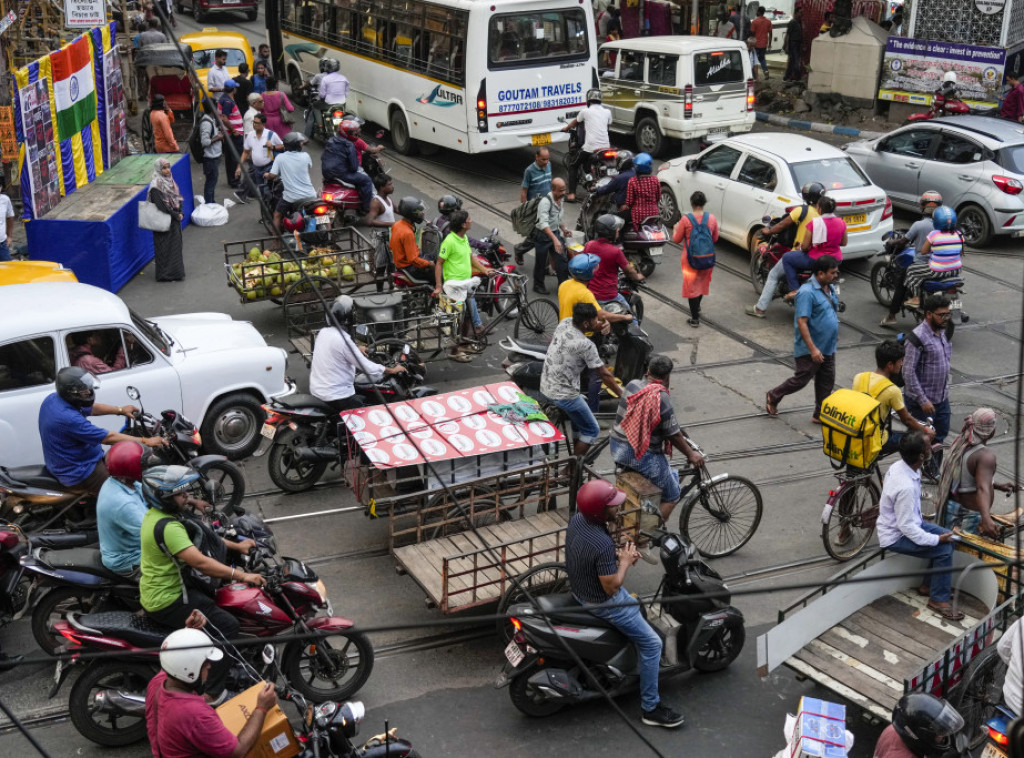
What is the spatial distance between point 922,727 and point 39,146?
502 inches

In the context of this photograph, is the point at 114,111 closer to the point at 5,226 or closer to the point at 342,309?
the point at 5,226

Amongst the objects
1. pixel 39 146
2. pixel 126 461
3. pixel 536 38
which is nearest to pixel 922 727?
pixel 126 461

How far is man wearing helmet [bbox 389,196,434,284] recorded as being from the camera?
11.9 metres

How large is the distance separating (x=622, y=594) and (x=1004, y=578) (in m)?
2.47

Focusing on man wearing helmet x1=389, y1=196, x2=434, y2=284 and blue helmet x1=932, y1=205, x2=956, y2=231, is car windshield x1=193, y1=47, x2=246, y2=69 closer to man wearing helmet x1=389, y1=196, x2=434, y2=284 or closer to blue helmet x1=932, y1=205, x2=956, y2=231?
man wearing helmet x1=389, y1=196, x2=434, y2=284

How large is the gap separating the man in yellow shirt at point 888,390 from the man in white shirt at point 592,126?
28.1 ft

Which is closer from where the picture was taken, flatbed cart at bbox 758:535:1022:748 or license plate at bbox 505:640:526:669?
flatbed cart at bbox 758:535:1022:748

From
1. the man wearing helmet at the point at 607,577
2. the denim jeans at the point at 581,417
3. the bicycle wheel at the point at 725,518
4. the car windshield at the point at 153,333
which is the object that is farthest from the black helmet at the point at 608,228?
the man wearing helmet at the point at 607,577

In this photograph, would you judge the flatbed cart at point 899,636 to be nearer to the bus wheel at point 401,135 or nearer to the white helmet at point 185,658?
the white helmet at point 185,658

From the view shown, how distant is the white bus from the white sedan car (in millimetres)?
3023

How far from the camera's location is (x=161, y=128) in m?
16.7

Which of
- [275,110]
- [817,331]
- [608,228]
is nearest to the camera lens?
[817,331]

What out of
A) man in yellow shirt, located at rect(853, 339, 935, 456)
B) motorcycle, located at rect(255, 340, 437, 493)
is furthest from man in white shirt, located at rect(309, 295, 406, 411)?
man in yellow shirt, located at rect(853, 339, 935, 456)

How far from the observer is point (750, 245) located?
14.9m
